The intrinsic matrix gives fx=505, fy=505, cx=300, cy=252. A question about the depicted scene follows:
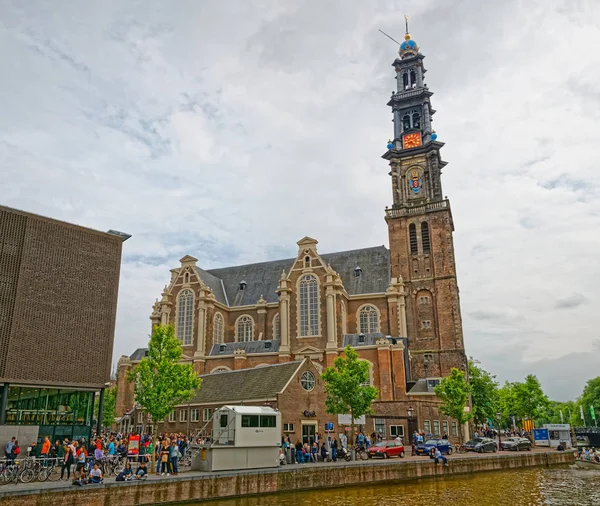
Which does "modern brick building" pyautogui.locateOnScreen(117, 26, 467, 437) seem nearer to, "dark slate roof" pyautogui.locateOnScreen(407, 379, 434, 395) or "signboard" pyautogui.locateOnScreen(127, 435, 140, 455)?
"dark slate roof" pyautogui.locateOnScreen(407, 379, 434, 395)

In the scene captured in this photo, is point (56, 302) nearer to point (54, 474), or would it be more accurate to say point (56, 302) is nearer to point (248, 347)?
point (54, 474)

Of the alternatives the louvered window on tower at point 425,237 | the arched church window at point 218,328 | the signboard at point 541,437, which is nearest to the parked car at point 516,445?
the signboard at point 541,437

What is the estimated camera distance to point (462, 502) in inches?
826

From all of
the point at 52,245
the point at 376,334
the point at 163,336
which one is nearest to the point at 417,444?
the point at 376,334

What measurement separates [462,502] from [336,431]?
56.8 feet

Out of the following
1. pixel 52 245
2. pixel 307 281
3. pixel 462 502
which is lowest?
pixel 462 502

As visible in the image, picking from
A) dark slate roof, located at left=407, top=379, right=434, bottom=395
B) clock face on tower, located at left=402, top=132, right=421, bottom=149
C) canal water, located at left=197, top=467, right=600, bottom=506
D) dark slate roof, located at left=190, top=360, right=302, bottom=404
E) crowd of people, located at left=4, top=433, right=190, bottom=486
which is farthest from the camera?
clock face on tower, located at left=402, top=132, right=421, bottom=149

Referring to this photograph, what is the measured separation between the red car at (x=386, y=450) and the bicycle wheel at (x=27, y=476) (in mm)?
19658

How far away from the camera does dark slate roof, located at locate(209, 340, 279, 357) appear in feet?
182

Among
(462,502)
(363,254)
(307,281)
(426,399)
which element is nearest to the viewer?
(462,502)

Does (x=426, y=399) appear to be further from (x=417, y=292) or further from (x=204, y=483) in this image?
(x=204, y=483)

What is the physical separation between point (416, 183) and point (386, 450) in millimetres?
38018

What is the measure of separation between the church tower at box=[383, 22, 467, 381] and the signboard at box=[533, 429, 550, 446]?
33.9ft

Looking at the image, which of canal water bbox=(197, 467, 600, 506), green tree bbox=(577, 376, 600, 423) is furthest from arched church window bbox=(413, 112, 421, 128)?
green tree bbox=(577, 376, 600, 423)
